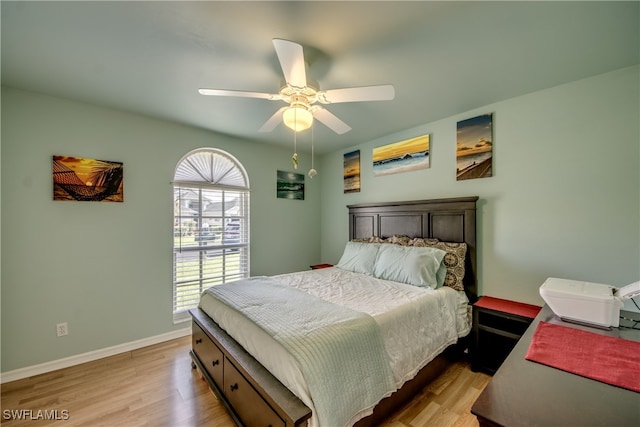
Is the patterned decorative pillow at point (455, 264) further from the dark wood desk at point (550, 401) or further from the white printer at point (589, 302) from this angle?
the dark wood desk at point (550, 401)

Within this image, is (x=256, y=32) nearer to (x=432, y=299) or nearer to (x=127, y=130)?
(x=127, y=130)

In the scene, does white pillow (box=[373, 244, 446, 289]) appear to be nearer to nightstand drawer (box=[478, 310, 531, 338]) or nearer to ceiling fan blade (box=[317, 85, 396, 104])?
nightstand drawer (box=[478, 310, 531, 338])

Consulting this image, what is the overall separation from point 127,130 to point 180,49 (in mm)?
1560

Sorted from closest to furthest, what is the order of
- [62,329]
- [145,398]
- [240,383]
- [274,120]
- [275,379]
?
[275,379]
[240,383]
[145,398]
[274,120]
[62,329]

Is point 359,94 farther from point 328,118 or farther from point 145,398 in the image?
point 145,398

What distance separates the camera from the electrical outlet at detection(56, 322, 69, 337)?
2.40 metres

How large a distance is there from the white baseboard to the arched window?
8.9 inches

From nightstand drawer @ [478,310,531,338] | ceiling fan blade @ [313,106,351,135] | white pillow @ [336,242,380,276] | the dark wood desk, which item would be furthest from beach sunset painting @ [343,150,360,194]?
the dark wood desk

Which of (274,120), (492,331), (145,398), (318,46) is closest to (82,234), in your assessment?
(145,398)

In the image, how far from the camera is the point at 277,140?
3688 millimetres

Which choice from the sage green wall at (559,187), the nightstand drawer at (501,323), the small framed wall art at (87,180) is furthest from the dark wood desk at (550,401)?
the small framed wall art at (87,180)

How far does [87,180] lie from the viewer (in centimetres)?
253

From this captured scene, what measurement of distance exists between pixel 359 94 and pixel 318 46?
1.35 feet

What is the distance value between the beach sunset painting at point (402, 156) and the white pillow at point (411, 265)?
108 centimetres
